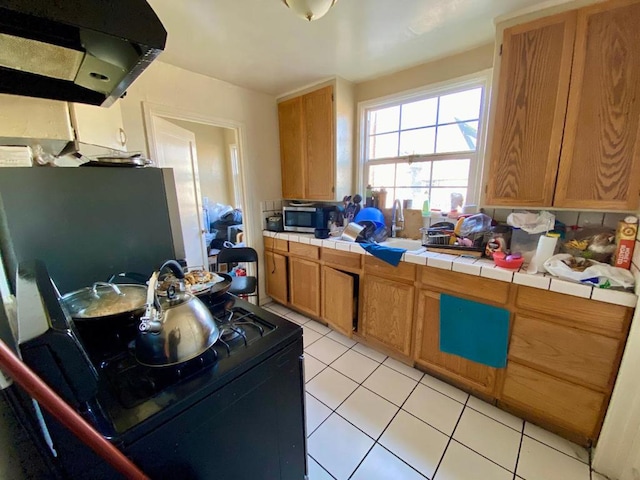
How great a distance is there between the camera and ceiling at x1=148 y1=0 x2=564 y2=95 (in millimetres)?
1464

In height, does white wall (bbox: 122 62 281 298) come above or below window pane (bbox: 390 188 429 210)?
above

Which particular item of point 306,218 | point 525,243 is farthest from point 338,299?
point 525,243

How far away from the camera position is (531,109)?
59.8 inches

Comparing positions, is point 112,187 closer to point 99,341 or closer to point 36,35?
point 36,35

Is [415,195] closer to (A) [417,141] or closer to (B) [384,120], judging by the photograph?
(A) [417,141]

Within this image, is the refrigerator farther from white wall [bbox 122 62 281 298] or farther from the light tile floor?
the light tile floor

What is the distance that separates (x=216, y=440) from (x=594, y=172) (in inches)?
81.0

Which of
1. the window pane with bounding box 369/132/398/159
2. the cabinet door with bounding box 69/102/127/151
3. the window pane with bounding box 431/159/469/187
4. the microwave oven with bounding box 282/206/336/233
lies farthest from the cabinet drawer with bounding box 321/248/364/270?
the cabinet door with bounding box 69/102/127/151

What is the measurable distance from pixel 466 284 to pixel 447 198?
0.89 meters

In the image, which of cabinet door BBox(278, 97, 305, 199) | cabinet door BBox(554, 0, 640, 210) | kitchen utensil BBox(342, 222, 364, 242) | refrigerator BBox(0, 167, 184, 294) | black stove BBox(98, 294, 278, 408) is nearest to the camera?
black stove BBox(98, 294, 278, 408)

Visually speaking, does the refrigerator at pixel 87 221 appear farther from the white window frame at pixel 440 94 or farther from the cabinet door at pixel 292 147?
the white window frame at pixel 440 94

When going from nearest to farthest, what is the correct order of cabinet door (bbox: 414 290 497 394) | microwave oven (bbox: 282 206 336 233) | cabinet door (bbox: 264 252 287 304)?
1. cabinet door (bbox: 414 290 497 394)
2. microwave oven (bbox: 282 206 336 233)
3. cabinet door (bbox: 264 252 287 304)

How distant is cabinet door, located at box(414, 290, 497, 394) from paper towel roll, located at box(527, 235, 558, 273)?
559 millimetres

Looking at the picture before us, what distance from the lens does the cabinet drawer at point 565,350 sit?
1285 mm
